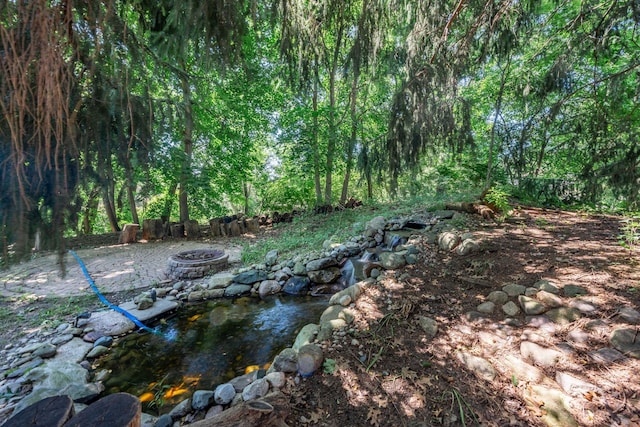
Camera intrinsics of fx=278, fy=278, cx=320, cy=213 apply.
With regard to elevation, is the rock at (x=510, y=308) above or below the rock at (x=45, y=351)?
above

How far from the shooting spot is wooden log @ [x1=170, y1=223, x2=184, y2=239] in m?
7.54

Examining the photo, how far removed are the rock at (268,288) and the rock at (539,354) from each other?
11.2ft

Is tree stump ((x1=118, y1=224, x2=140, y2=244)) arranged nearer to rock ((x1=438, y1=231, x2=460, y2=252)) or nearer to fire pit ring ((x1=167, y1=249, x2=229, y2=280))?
fire pit ring ((x1=167, y1=249, x2=229, y2=280))

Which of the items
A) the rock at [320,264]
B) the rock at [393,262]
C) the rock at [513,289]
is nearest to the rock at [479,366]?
the rock at [513,289]

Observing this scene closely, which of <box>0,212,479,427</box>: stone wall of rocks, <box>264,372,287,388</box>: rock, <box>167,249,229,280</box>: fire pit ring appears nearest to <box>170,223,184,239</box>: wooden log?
<box>167,249,229,280</box>: fire pit ring

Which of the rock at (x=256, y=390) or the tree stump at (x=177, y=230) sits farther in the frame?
the tree stump at (x=177, y=230)

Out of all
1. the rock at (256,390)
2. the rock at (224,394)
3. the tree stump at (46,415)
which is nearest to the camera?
the tree stump at (46,415)

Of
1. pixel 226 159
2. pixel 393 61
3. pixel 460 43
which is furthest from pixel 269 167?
pixel 460 43

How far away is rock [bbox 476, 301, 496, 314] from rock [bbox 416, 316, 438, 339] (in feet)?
1.45

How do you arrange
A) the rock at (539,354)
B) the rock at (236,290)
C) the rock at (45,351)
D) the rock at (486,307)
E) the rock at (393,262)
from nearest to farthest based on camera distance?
the rock at (539,354)
the rock at (486,307)
the rock at (45,351)
the rock at (393,262)
the rock at (236,290)

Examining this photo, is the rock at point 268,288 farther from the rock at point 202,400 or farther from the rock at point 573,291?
the rock at point 573,291

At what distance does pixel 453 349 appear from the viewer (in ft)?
7.06

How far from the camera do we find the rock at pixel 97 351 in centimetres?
294

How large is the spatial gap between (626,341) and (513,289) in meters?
0.81
